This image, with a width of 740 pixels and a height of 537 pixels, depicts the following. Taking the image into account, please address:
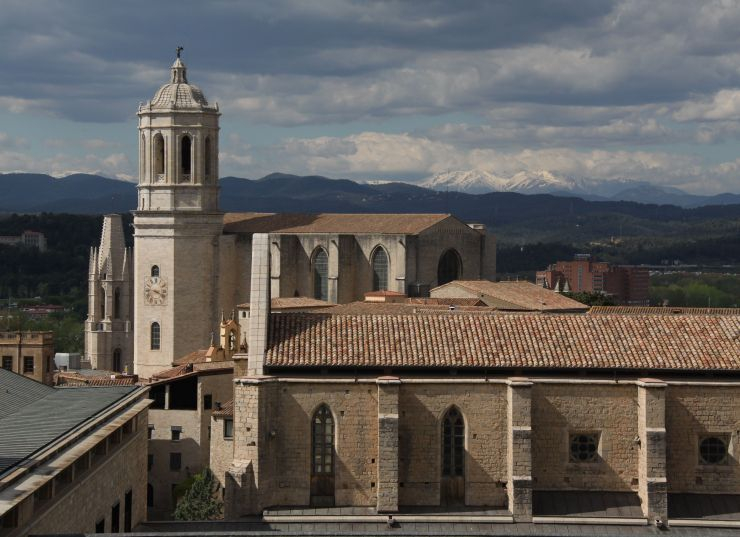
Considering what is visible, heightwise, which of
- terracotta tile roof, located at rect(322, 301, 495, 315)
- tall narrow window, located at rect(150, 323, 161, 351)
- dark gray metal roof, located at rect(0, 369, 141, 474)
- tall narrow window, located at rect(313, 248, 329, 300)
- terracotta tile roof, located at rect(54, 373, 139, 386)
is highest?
tall narrow window, located at rect(313, 248, 329, 300)

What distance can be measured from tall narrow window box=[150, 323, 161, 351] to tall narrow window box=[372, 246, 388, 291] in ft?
42.7

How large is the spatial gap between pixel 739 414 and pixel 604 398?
3693mm

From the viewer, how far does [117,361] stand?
333ft

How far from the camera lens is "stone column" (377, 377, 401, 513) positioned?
135 feet

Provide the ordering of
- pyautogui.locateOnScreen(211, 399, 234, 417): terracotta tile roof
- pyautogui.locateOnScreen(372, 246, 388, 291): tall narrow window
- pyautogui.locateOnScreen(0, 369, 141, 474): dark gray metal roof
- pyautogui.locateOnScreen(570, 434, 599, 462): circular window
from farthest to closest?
1. pyautogui.locateOnScreen(372, 246, 388, 291): tall narrow window
2. pyautogui.locateOnScreen(211, 399, 234, 417): terracotta tile roof
3. pyautogui.locateOnScreen(570, 434, 599, 462): circular window
4. pyautogui.locateOnScreen(0, 369, 141, 474): dark gray metal roof

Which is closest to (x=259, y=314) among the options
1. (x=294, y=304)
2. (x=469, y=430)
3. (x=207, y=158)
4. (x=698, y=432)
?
(x=469, y=430)

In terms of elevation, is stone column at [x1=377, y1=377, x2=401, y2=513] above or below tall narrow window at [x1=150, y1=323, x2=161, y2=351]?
below

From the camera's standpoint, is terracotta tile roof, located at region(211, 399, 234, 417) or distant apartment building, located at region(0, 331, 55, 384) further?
distant apartment building, located at region(0, 331, 55, 384)

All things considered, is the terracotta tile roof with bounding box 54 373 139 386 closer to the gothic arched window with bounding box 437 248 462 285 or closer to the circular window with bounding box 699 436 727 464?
the gothic arched window with bounding box 437 248 462 285

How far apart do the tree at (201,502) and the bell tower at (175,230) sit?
30.4 m

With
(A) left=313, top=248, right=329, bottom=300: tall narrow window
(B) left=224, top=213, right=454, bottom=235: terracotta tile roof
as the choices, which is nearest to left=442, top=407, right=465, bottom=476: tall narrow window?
(B) left=224, top=213, right=454, bottom=235: terracotta tile roof

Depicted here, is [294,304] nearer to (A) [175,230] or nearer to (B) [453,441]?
(A) [175,230]

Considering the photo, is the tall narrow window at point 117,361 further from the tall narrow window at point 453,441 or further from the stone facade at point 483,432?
the tall narrow window at point 453,441

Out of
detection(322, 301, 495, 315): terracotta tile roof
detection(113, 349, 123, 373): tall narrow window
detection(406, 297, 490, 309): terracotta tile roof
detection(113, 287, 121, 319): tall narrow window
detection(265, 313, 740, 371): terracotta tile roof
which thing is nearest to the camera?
detection(265, 313, 740, 371): terracotta tile roof
